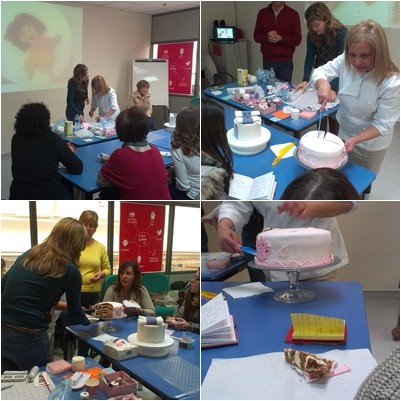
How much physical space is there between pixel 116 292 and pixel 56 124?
0.53m

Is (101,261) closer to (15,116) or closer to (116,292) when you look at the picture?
(116,292)

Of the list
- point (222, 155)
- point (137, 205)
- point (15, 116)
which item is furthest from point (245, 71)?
point (15, 116)

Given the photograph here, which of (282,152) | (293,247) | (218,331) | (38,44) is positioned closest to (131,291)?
(218,331)

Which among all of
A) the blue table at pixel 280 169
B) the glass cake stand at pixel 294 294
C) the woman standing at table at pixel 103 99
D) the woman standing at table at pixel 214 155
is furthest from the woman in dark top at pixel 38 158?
the glass cake stand at pixel 294 294

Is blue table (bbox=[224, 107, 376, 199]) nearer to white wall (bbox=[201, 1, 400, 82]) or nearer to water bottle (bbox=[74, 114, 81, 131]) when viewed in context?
white wall (bbox=[201, 1, 400, 82])

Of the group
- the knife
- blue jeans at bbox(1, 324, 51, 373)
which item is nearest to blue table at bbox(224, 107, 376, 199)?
the knife

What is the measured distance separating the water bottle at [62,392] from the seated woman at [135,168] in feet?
1.76

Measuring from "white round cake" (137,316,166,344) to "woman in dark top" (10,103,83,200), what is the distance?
441 mm

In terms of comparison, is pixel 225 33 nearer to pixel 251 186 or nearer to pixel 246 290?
pixel 251 186

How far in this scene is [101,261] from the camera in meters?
1.39

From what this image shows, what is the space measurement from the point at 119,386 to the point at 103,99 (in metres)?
0.79

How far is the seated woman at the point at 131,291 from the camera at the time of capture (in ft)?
4.47

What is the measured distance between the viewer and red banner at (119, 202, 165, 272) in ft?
4.35

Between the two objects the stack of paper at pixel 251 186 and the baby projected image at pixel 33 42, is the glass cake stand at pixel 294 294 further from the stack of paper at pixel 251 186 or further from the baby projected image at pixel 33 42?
Result: the baby projected image at pixel 33 42
